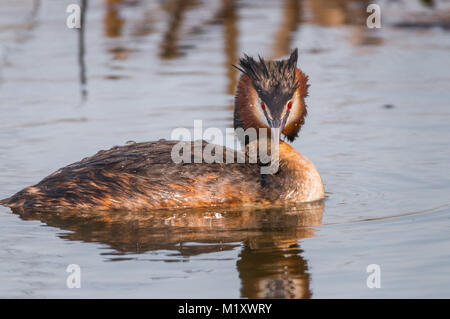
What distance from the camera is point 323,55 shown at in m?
15.9

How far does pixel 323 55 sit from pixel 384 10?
165 inches

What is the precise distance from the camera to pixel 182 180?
8.67 meters

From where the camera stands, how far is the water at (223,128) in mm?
6875

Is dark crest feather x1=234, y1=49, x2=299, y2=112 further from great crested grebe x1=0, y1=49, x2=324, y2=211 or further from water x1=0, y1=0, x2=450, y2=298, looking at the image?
water x1=0, y1=0, x2=450, y2=298

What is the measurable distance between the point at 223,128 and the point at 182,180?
121 inches

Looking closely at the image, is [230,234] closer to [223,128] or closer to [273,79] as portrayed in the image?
[273,79]

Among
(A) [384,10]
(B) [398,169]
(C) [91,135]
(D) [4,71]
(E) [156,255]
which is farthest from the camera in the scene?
(A) [384,10]

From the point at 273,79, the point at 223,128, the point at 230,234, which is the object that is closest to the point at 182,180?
the point at 230,234

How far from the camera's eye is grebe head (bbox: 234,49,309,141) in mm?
8820

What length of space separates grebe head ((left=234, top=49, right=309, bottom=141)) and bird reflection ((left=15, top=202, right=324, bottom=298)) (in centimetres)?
89

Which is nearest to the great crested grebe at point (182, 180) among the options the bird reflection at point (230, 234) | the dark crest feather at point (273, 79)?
the dark crest feather at point (273, 79)

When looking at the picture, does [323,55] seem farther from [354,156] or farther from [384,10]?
[354,156]
